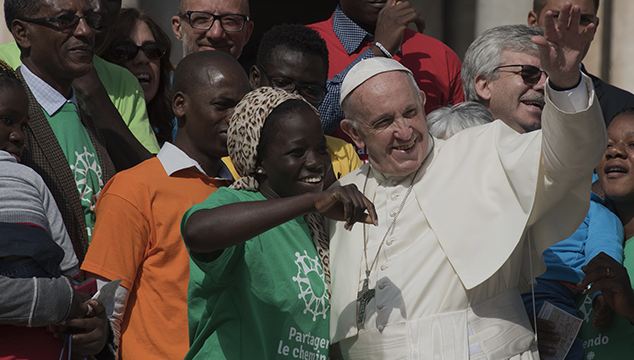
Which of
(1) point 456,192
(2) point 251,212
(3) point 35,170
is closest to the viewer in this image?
(2) point 251,212

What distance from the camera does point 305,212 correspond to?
2564 mm

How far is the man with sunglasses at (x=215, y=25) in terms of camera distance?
4.52 m

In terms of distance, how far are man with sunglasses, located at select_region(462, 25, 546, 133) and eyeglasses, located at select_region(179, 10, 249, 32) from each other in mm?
1435

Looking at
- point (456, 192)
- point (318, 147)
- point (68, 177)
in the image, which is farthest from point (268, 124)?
point (68, 177)

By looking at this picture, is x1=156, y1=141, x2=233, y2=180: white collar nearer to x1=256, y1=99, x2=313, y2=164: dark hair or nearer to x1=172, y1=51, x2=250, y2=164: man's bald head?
x1=172, y1=51, x2=250, y2=164: man's bald head

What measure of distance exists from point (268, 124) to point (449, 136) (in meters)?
1.07

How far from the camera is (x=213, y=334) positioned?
9.21 ft

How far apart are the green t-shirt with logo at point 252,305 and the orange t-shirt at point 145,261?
A: 14.7 inches

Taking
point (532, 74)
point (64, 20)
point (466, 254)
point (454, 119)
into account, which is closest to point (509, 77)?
point (532, 74)

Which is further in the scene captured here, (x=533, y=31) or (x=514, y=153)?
(x=533, y=31)

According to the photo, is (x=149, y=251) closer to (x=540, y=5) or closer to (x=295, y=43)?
(x=295, y=43)

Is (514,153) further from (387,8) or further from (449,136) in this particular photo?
(387,8)

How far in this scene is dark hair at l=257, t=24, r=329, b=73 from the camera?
4.10 meters

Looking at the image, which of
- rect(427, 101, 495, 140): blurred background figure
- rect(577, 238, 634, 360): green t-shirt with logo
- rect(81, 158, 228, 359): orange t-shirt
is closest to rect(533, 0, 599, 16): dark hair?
rect(427, 101, 495, 140): blurred background figure
